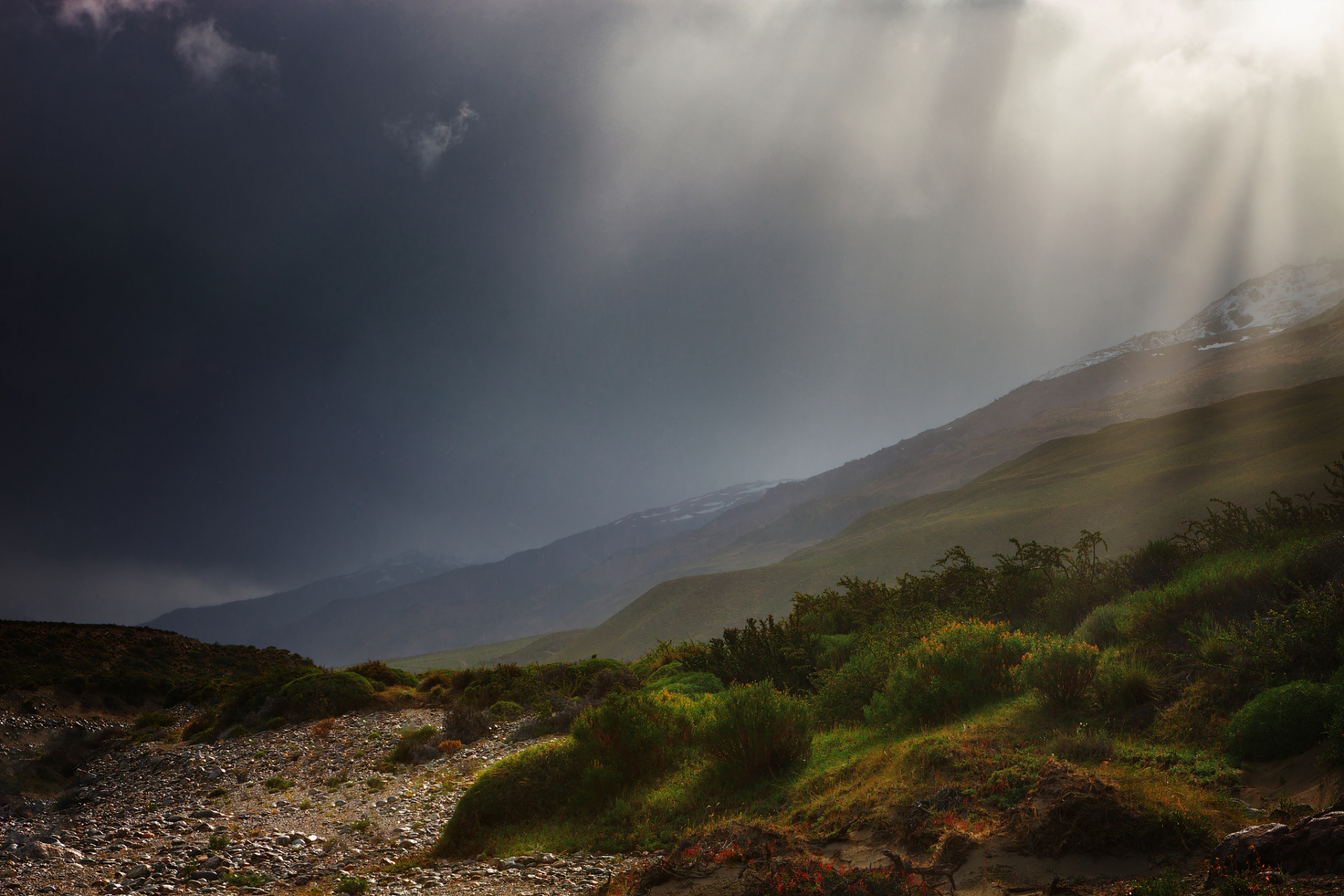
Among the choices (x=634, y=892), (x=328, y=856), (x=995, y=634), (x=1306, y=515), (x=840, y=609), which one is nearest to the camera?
(x=634, y=892)

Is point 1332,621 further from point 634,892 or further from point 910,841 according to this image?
point 634,892

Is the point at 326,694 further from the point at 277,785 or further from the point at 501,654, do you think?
the point at 501,654

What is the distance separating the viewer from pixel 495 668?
24.8 meters

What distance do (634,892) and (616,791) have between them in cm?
414

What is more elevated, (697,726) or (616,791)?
(697,726)

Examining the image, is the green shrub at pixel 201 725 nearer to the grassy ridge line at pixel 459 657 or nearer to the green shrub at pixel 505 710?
the green shrub at pixel 505 710

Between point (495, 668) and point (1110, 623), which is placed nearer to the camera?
point (1110, 623)

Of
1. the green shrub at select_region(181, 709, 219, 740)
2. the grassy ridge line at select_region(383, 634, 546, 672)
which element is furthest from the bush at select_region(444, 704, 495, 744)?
the grassy ridge line at select_region(383, 634, 546, 672)

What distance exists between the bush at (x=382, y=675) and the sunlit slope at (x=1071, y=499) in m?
34.9

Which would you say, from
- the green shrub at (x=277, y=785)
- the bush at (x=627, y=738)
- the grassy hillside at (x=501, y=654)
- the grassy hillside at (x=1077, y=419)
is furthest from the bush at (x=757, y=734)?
the grassy hillside at (x=1077, y=419)

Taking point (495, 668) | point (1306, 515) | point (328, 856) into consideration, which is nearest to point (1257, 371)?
point (1306, 515)

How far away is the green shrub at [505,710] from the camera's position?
64.0 feet

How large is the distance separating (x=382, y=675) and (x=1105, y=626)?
27289 mm

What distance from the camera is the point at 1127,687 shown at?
8.45 metres
